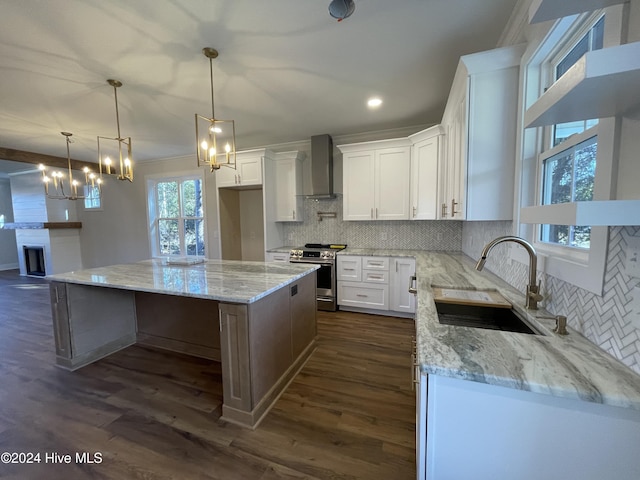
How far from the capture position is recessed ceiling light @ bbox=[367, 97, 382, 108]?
2895 millimetres

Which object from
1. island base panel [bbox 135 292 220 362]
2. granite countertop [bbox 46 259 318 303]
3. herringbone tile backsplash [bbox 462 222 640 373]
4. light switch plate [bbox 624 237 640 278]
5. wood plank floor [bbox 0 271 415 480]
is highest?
light switch plate [bbox 624 237 640 278]

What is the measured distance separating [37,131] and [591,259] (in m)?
6.17

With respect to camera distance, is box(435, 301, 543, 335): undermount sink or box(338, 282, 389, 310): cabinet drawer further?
box(338, 282, 389, 310): cabinet drawer

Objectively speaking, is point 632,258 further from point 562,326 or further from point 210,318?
point 210,318

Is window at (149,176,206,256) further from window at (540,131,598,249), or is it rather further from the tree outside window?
window at (540,131,598,249)

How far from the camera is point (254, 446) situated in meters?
1.55

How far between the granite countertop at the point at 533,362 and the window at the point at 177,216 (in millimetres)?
5191

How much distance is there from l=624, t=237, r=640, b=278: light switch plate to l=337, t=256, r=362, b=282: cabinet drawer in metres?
2.77

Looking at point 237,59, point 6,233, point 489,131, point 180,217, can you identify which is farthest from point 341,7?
point 6,233

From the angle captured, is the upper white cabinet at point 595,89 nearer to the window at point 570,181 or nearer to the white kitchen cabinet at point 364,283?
the window at point 570,181

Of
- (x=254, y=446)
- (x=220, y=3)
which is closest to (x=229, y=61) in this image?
(x=220, y=3)

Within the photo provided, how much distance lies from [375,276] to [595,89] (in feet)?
9.86

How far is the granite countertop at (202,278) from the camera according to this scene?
5.64 ft

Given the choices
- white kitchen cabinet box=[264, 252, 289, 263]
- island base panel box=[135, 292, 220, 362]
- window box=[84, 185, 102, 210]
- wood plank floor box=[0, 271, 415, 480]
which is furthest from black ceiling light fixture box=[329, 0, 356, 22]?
window box=[84, 185, 102, 210]
